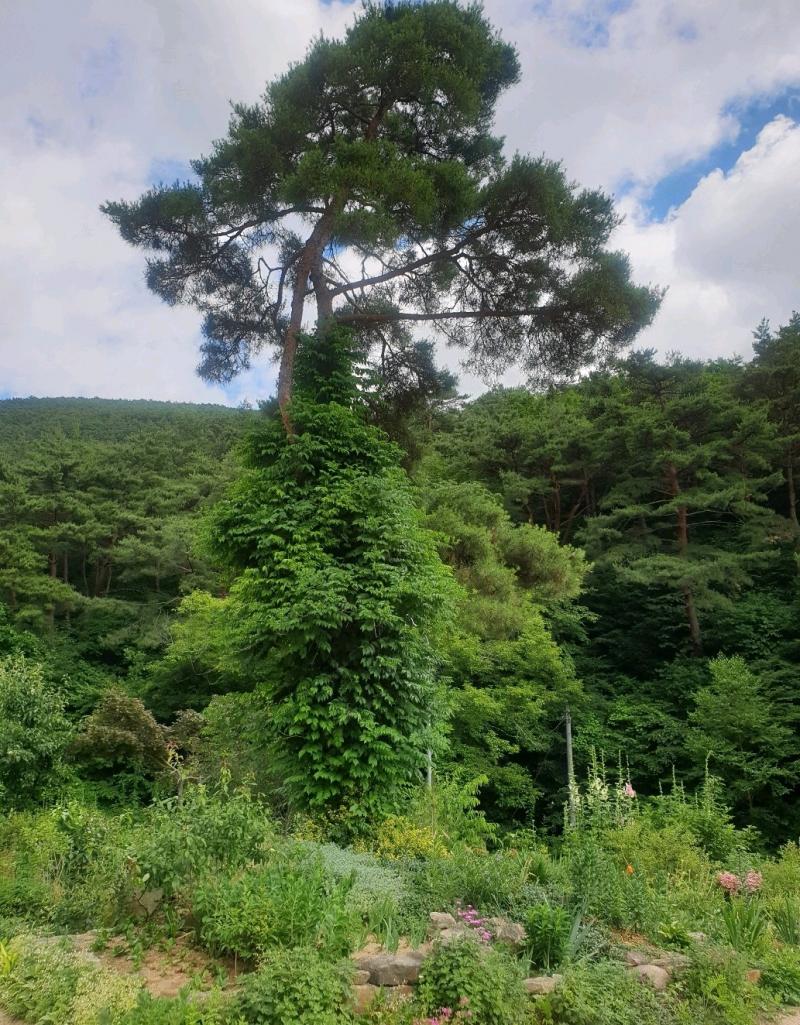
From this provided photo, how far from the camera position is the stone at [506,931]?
3990mm

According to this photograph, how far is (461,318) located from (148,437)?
→ 2794 cm

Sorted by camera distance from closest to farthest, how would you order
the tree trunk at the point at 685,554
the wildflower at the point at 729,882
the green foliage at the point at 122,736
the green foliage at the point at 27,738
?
the wildflower at the point at 729,882 → the green foliage at the point at 27,738 → the green foliage at the point at 122,736 → the tree trunk at the point at 685,554

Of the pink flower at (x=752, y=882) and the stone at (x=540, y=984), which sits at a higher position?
the stone at (x=540, y=984)

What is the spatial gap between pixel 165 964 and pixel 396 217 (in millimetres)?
8593

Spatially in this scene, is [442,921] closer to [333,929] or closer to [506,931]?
[506,931]

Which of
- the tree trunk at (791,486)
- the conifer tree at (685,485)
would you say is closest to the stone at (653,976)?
the conifer tree at (685,485)

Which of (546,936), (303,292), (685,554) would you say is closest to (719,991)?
(546,936)

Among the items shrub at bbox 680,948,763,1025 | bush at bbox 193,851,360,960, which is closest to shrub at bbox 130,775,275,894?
bush at bbox 193,851,360,960

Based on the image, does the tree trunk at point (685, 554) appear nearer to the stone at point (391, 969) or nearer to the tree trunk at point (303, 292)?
the tree trunk at point (303, 292)

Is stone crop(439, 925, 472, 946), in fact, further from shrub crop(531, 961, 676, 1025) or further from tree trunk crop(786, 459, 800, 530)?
tree trunk crop(786, 459, 800, 530)

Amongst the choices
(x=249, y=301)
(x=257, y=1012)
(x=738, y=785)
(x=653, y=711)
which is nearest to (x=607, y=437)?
(x=653, y=711)

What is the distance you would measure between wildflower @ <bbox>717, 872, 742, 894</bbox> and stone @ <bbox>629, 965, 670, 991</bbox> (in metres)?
1.94

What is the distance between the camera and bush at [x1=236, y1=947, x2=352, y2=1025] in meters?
2.98

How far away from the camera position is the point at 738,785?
14078 millimetres
